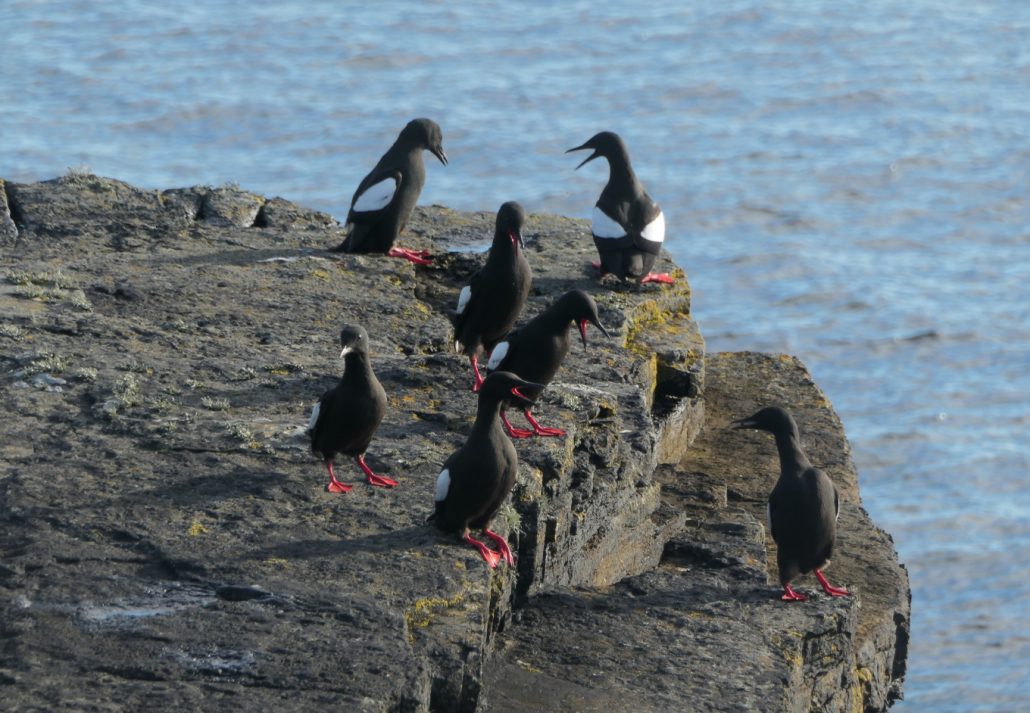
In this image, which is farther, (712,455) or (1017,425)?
(1017,425)

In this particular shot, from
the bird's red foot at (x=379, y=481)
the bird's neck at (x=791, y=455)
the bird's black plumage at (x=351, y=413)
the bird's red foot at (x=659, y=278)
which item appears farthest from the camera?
the bird's red foot at (x=659, y=278)

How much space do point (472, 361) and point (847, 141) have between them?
51.8ft

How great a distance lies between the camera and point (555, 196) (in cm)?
1956

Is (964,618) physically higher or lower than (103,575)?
lower

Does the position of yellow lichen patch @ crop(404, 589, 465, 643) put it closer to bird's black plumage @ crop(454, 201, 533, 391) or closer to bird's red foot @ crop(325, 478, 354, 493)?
bird's red foot @ crop(325, 478, 354, 493)

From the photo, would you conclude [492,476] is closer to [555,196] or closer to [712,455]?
[712,455]

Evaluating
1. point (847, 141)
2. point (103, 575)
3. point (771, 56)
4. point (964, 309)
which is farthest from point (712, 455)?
point (771, 56)

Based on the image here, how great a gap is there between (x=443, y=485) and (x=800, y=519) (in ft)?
6.18

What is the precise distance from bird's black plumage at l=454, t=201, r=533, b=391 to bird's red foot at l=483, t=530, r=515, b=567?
5.17ft

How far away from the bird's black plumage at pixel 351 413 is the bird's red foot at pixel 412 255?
9.12 ft

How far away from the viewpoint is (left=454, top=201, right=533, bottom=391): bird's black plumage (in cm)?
750

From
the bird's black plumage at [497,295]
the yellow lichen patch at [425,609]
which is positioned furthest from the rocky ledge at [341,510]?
the bird's black plumage at [497,295]

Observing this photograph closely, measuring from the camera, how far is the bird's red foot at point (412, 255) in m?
9.01

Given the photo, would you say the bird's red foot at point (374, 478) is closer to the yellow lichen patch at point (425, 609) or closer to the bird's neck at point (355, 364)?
the bird's neck at point (355, 364)
